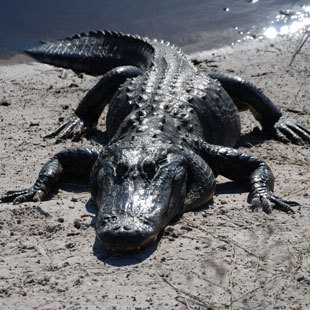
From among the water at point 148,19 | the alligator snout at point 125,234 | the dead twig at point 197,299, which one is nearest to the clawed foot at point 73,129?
the alligator snout at point 125,234

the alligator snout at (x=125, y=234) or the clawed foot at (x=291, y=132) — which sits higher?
the clawed foot at (x=291, y=132)

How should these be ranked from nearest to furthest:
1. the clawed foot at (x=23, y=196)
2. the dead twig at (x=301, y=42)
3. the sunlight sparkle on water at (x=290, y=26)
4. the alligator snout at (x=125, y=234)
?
the alligator snout at (x=125, y=234), the clawed foot at (x=23, y=196), the dead twig at (x=301, y=42), the sunlight sparkle on water at (x=290, y=26)

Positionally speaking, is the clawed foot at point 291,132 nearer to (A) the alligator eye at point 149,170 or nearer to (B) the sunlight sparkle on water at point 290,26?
(A) the alligator eye at point 149,170

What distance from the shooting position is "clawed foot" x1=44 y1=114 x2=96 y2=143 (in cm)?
669

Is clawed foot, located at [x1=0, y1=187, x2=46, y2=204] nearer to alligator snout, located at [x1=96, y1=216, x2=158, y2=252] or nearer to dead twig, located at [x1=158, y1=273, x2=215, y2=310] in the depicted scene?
alligator snout, located at [x1=96, y1=216, x2=158, y2=252]

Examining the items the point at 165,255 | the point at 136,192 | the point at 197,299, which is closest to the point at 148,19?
the point at 136,192

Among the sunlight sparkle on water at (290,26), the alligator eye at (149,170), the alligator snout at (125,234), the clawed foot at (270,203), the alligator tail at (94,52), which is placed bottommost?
the alligator snout at (125,234)

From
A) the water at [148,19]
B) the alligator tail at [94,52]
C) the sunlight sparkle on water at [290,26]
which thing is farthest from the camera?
the water at [148,19]

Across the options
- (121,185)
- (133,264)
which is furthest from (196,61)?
(133,264)

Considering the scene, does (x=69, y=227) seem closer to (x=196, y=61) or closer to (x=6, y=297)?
(x=6, y=297)

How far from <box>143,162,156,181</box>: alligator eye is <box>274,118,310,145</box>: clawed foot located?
253cm

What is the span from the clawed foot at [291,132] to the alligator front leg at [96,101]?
177 centimetres

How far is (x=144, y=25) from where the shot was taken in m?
11.8

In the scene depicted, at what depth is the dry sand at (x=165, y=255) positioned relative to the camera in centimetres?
345
